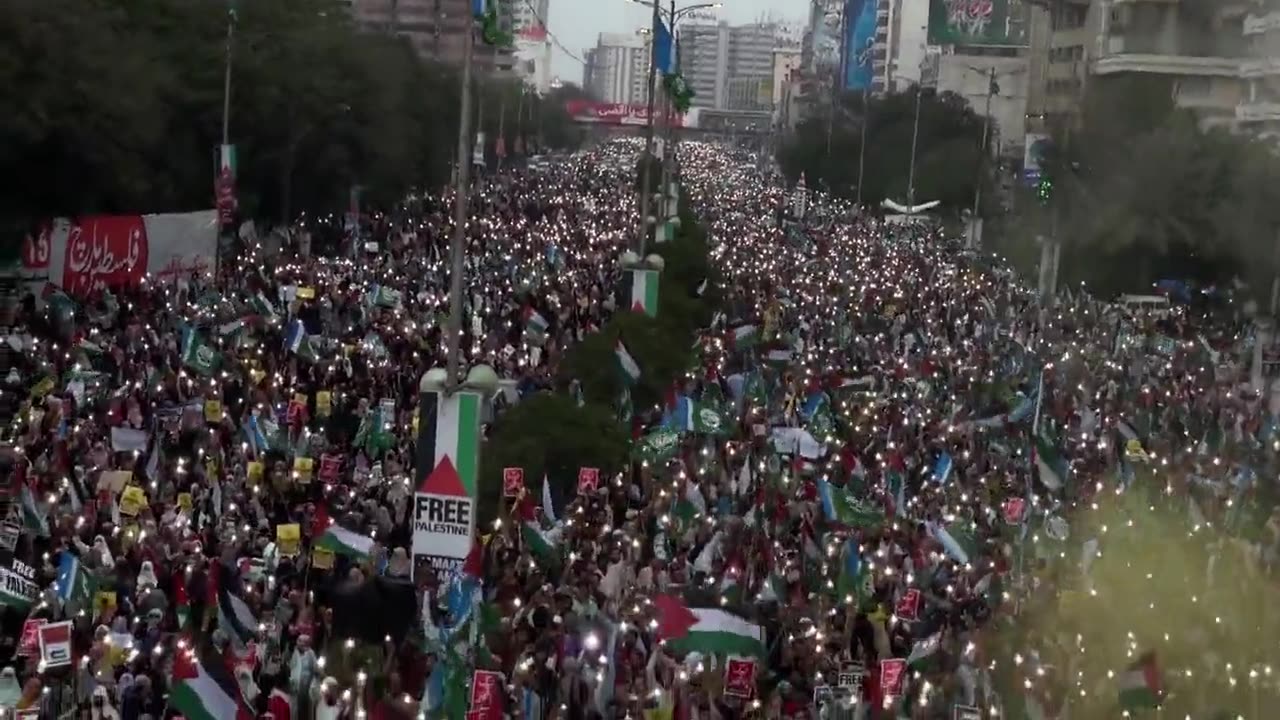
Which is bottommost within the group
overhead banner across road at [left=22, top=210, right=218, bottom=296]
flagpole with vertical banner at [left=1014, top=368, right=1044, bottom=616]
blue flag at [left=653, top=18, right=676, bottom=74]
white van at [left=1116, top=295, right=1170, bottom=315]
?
white van at [left=1116, top=295, right=1170, bottom=315]

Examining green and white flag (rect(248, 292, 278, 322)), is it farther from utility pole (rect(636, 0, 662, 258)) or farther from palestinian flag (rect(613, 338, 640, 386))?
palestinian flag (rect(613, 338, 640, 386))

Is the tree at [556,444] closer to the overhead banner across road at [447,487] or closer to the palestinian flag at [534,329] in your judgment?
the overhead banner across road at [447,487]

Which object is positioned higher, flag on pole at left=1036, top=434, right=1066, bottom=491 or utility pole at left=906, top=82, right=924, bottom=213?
utility pole at left=906, top=82, right=924, bottom=213

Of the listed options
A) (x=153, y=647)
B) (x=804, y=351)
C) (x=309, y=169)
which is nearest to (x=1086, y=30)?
(x=309, y=169)

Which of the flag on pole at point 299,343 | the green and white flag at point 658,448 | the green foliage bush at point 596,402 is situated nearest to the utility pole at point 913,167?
the green foliage bush at point 596,402

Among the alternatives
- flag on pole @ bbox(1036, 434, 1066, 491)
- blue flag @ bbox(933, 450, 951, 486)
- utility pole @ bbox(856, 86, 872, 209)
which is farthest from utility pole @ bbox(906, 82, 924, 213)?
blue flag @ bbox(933, 450, 951, 486)

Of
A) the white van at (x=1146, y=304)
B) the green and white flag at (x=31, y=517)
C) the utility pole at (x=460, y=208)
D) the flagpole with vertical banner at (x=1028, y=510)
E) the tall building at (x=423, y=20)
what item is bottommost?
the white van at (x=1146, y=304)

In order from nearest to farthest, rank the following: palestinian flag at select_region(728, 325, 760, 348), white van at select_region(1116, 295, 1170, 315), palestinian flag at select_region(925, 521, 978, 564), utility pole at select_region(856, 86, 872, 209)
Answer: palestinian flag at select_region(925, 521, 978, 564) < palestinian flag at select_region(728, 325, 760, 348) < white van at select_region(1116, 295, 1170, 315) < utility pole at select_region(856, 86, 872, 209)

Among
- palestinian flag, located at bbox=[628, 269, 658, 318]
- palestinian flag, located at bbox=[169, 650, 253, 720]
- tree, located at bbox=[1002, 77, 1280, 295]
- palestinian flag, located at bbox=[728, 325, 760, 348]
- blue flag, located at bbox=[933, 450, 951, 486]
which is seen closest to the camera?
palestinian flag, located at bbox=[169, 650, 253, 720]
